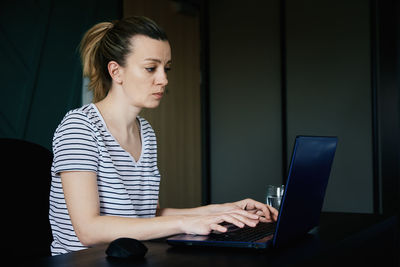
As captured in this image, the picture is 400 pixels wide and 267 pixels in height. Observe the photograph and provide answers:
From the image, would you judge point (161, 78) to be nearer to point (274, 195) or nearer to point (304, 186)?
point (274, 195)

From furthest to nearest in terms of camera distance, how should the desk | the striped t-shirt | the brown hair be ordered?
1. the brown hair
2. the striped t-shirt
3. the desk

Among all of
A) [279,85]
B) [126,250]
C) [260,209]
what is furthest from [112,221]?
[279,85]

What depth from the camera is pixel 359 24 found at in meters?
4.22

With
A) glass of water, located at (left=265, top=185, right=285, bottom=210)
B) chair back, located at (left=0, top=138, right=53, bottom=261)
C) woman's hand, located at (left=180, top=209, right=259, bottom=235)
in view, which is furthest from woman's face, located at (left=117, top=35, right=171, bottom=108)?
woman's hand, located at (left=180, top=209, right=259, bottom=235)

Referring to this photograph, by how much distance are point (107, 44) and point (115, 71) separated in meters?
0.11

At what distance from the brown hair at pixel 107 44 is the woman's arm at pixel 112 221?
47 centimetres

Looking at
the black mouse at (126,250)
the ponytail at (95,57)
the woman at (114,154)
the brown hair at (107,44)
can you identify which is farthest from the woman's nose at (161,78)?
the black mouse at (126,250)

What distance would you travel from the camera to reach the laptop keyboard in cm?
107

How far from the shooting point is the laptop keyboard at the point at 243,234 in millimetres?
1073

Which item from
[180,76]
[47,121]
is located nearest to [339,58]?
[180,76]

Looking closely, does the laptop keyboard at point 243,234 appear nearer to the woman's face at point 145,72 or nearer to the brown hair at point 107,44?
the woman's face at point 145,72

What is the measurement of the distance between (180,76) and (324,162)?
135 inches

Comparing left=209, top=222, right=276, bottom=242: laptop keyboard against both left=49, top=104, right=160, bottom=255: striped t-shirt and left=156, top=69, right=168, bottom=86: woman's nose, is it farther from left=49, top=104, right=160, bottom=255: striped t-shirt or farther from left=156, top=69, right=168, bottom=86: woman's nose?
left=156, top=69, right=168, bottom=86: woman's nose

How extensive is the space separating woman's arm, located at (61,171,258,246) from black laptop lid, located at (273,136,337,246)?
4.1 inches
